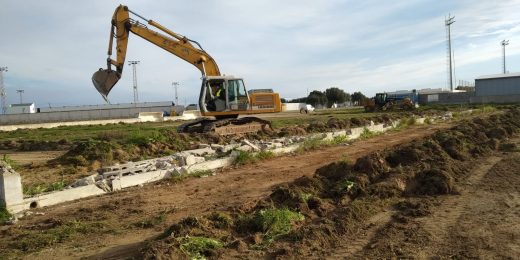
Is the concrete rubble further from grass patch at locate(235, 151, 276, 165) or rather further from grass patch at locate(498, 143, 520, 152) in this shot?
grass patch at locate(498, 143, 520, 152)

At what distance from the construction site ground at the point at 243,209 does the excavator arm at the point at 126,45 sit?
1080 cm

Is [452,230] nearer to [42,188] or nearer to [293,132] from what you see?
[42,188]

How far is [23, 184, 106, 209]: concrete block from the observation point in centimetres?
851

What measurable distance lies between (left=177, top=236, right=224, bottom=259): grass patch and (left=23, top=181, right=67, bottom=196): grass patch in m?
5.35

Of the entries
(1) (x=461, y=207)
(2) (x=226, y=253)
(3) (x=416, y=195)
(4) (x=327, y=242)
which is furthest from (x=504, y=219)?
(2) (x=226, y=253)

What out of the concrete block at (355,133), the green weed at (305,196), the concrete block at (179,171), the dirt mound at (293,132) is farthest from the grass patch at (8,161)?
the concrete block at (355,133)

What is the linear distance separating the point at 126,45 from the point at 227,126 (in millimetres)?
5785

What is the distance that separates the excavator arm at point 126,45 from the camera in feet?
65.8

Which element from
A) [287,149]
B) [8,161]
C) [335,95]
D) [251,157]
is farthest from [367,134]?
[335,95]

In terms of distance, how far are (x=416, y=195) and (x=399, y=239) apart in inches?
99.4

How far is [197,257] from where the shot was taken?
5.11m

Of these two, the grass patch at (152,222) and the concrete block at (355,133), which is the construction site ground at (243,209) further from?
the concrete block at (355,133)

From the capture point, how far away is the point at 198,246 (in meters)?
5.35

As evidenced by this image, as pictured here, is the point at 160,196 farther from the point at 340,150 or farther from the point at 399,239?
the point at 340,150
